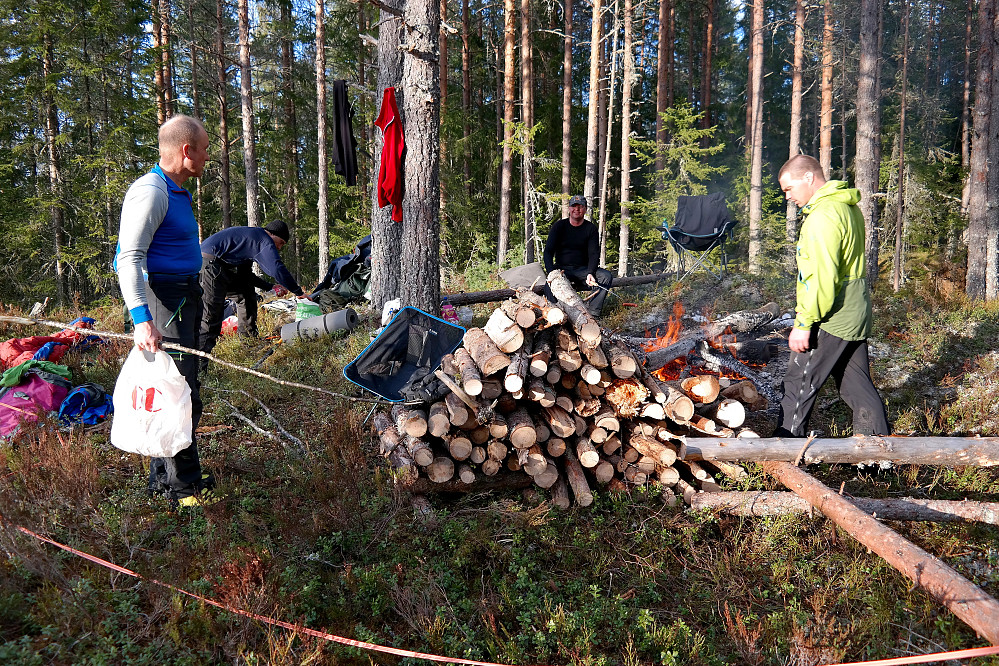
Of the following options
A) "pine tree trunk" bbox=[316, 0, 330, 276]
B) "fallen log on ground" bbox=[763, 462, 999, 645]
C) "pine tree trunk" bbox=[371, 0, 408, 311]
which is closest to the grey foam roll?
"pine tree trunk" bbox=[371, 0, 408, 311]

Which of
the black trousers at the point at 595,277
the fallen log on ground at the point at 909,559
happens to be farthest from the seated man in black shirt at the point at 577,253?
the fallen log on ground at the point at 909,559

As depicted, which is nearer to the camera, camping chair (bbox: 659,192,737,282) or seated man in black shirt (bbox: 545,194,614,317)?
seated man in black shirt (bbox: 545,194,614,317)

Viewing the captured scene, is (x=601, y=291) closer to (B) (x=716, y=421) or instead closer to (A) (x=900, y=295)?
(B) (x=716, y=421)

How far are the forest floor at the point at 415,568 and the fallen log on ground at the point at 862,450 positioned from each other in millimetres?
297

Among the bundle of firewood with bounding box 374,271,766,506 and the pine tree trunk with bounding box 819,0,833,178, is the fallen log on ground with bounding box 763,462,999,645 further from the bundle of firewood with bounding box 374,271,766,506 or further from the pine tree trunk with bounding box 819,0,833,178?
the pine tree trunk with bounding box 819,0,833,178

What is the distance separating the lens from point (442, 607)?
253cm

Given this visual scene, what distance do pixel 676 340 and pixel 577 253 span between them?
2.69 meters

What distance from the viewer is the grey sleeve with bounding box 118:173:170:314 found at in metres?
2.72

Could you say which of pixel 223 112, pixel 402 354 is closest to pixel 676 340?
pixel 402 354

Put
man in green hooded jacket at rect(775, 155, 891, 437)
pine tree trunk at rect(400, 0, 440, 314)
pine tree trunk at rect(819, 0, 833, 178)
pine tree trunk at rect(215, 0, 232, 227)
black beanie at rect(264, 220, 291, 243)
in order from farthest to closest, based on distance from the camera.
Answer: pine tree trunk at rect(215, 0, 232, 227) → pine tree trunk at rect(819, 0, 833, 178) → black beanie at rect(264, 220, 291, 243) → pine tree trunk at rect(400, 0, 440, 314) → man in green hooded jacket at rect(775, 155, 891, 437)

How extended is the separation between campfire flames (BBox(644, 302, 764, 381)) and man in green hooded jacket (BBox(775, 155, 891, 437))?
925mm

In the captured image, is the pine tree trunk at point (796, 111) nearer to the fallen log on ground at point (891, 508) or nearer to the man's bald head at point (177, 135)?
the fallen log on ground at point (891, 508)

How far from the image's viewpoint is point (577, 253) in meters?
7.91

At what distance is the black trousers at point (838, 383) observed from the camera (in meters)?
3.72
